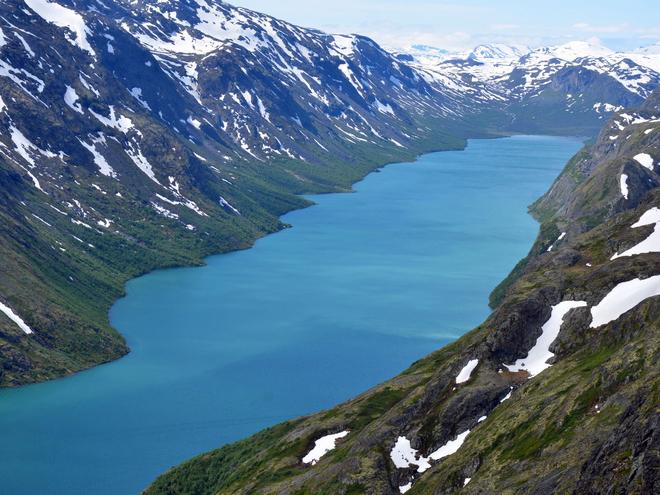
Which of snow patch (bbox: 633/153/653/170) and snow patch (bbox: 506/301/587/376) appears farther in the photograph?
snow patch (bbox: 633/153/653/170)

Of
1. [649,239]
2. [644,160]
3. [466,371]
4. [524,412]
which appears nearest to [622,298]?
[466,371]

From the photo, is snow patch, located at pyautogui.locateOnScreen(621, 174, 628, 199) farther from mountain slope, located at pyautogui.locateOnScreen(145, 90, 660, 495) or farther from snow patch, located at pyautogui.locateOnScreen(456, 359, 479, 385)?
snow patch, located at pyautogui.locateOnScreen(456, 359, 479, 385)

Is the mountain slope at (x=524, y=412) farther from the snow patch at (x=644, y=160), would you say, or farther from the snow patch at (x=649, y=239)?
the snow patch at (x=644, y=160)

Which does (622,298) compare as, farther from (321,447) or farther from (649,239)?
(321,447)

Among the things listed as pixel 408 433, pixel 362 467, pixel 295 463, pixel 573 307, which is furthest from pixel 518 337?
pixel 295 463

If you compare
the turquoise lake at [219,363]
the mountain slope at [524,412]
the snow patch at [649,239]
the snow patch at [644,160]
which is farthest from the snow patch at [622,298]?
the snow patch at [644,160]

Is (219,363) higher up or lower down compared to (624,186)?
lower down

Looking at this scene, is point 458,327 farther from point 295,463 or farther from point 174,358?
point 295,463

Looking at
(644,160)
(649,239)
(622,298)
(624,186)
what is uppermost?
(644,160)

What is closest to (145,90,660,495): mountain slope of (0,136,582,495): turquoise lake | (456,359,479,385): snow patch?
(456,359,479,385): snow patch
